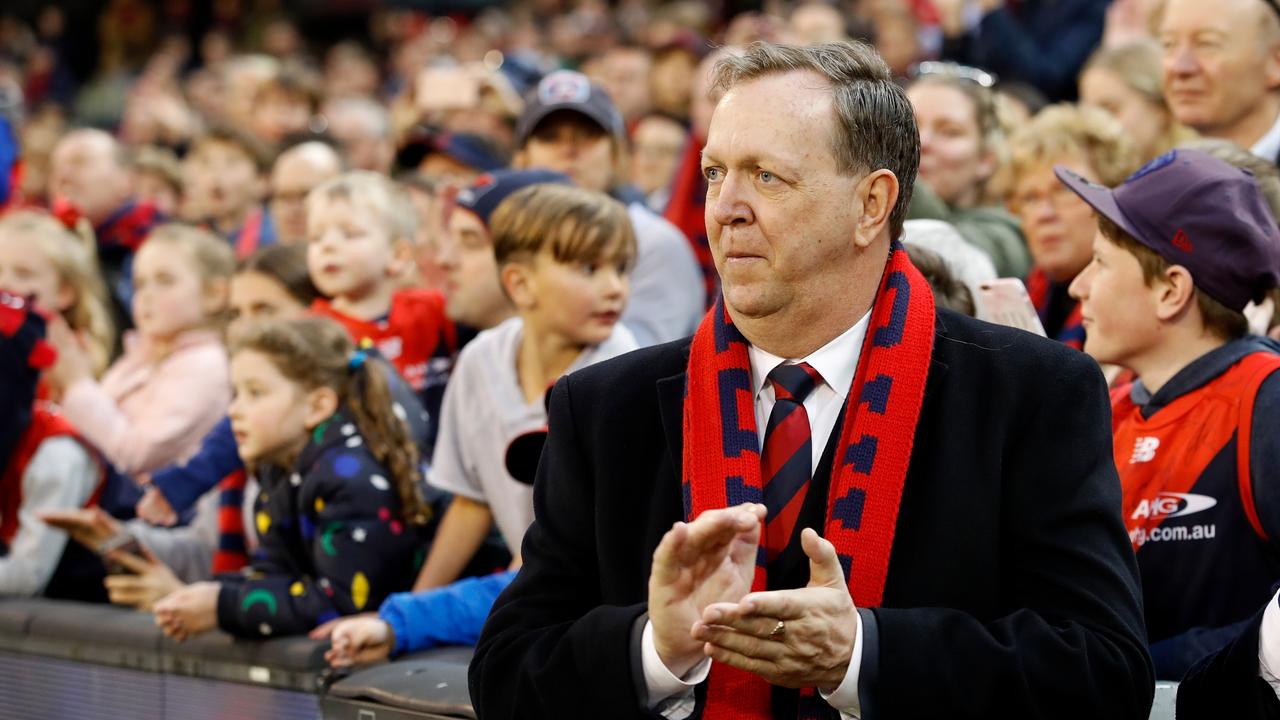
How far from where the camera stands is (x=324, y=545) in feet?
13.6

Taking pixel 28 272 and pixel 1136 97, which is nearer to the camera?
pixel 1136 97

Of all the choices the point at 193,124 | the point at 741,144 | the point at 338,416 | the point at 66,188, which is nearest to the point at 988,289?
the point at 741,144

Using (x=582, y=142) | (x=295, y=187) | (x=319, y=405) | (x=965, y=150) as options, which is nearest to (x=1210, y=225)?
(x=965, y=150)

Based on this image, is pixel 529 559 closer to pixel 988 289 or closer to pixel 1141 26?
pixel 988 289

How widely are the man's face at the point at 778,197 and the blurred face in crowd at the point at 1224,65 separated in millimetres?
2686

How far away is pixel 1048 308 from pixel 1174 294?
4.80 feet

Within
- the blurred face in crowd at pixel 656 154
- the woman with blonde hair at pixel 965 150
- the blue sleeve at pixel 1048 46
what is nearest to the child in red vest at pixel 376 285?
the woman with blonde hair at pixel 965 150

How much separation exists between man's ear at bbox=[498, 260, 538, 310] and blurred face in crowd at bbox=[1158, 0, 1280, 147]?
6.84ft

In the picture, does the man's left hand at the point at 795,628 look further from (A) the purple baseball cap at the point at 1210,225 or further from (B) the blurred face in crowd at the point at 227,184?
(B) the blurred face in crowd at the point at 227,184

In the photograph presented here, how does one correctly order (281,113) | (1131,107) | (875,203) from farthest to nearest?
(281,113) → (1131,107) → (875,203)

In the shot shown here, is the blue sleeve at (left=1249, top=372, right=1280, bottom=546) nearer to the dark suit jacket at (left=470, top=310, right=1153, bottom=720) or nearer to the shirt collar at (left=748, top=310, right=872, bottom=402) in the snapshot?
the dark suit jacket at (left=470, top=310, right=1153, bottom=720)

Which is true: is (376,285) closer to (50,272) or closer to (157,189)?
(50,272)

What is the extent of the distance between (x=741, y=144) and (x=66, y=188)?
A: 6.83 m

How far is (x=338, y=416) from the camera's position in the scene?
442 cm
